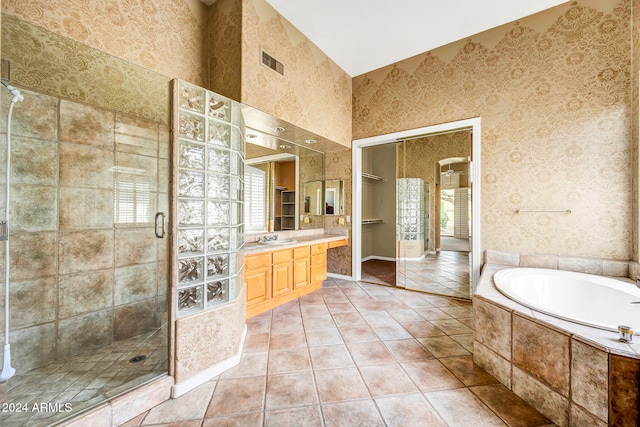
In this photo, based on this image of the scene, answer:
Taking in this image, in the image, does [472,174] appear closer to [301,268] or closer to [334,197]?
[334,197]

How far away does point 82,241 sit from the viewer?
6.44 feet

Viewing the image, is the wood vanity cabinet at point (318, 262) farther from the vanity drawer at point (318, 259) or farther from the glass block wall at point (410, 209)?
the glass block wall at point (410, 209)

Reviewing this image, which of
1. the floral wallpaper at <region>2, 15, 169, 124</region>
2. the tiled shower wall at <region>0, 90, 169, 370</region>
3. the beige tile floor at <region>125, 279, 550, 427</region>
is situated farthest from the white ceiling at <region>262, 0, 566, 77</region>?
the beige tile floor at <region>125, 279, 550, 427</region>

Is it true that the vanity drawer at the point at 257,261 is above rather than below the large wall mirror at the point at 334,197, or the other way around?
below

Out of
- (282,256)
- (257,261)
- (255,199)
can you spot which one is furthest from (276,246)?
(255,199)

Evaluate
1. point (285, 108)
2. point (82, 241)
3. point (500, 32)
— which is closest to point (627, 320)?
point (500, 32)

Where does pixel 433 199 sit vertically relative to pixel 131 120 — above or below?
below

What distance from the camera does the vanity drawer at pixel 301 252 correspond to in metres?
3.12

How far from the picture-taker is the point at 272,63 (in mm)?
2596

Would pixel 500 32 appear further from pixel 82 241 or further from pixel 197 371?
pixel 82 241

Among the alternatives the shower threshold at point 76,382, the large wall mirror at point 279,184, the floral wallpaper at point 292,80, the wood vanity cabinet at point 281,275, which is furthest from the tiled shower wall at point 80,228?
the floral wallpaper at point 292,80

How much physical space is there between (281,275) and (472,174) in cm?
269

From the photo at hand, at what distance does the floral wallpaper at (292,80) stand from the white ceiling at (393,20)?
0.18 metres

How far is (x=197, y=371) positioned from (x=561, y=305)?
310 cm
